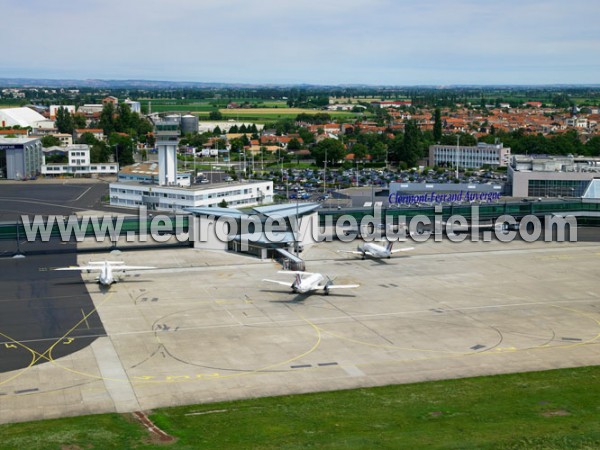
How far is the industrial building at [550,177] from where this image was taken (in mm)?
133125

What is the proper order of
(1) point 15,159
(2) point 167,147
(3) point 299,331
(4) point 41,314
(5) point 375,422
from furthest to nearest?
1. (1) point 15,159
2. (2) point 167,147
3. (4) point 41,314
4. (3) point 299,331
5. (5) point 375,422

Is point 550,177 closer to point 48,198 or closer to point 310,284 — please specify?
point 310,284

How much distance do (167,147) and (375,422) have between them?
344ft

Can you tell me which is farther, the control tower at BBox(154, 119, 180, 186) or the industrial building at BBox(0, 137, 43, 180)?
the industrial building at BBox(0, 137, 43, 180)

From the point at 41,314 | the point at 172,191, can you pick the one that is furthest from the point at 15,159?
the point at 41,314

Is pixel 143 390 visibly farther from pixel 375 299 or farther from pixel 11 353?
pixel 375 299

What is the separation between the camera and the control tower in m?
137

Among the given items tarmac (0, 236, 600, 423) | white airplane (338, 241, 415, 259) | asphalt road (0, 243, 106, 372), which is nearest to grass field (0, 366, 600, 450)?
tarmac (0, 236, 600, 423)

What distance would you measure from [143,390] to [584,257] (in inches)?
2441

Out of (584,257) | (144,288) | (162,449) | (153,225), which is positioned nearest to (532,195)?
(584,257)

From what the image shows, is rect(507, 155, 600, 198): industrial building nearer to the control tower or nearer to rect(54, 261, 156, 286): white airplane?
the control tower

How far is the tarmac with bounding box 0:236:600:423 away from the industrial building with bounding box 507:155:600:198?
48991 mm

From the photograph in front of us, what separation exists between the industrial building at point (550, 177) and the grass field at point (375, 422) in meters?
91.6

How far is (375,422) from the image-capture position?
41906 mm
